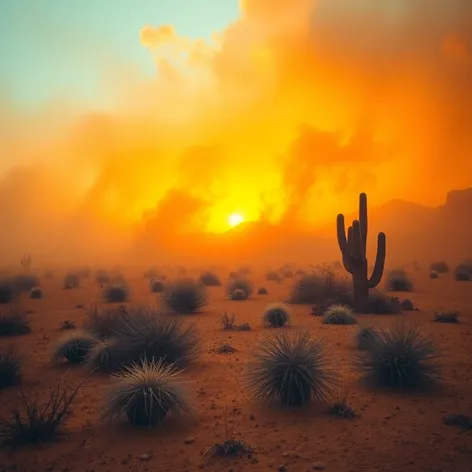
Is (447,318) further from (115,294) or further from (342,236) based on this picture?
(115,294)

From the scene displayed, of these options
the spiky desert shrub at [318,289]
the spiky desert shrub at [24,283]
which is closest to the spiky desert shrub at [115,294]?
the spiky desert shrub at [318,289]

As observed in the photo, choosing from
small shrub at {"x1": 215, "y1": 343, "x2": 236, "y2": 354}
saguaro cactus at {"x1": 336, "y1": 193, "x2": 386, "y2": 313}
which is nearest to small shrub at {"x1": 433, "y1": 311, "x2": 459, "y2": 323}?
saguaro cactus at {"x1": 336, "y1": 193, "x2": 386, "y2": 313}

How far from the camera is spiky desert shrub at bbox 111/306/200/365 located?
10.5 m

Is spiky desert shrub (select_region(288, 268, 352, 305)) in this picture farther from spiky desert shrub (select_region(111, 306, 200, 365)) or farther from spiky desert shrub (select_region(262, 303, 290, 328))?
spiky desert shrub (select_region(111, 306, 200, 365))

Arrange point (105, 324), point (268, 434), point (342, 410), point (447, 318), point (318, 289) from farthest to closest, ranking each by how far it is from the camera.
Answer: point (318, 289), point (447, 318), point (105, 324), point (342, 410), point (268, 434)

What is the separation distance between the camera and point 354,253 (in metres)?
21.1

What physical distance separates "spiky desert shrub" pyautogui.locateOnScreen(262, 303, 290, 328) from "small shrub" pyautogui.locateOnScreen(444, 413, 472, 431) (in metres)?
9.90

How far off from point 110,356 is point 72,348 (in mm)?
1849

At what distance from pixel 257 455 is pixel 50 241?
212m

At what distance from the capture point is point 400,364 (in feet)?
29.3

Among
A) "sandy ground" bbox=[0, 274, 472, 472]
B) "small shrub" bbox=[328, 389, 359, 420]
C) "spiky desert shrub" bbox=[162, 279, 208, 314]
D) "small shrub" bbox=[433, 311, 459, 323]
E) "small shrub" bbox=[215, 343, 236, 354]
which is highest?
"spiky desert shrub" bbox=[162, 279, 208, 314]

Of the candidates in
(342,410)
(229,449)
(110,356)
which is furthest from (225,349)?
(229,449)

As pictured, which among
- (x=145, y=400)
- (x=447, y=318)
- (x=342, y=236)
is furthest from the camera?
(x=342, y=236)

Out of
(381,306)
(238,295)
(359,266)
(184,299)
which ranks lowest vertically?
(381,306)
